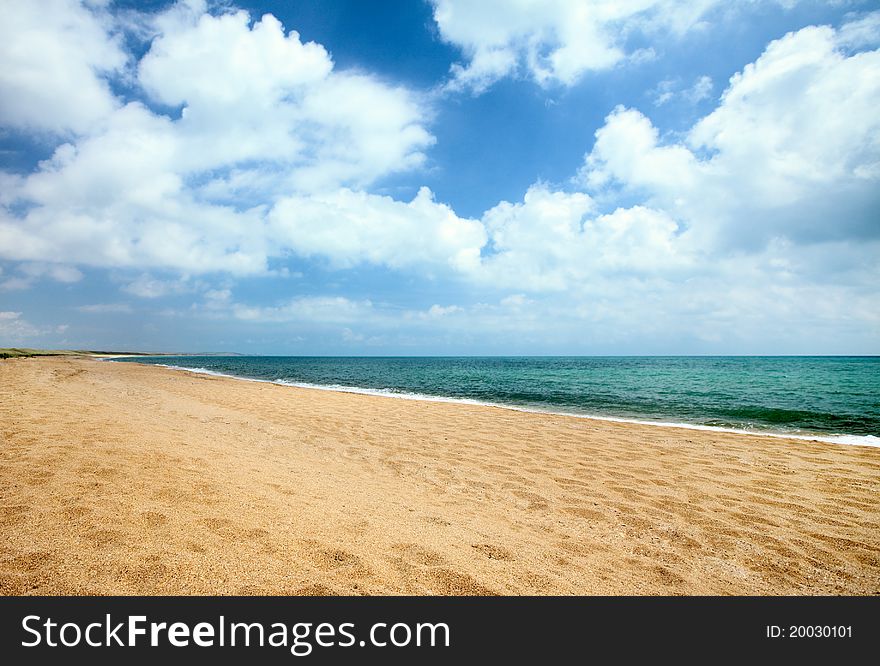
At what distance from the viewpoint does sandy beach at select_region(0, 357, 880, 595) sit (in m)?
3.86

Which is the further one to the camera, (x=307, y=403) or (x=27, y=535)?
(x=307, y=403)

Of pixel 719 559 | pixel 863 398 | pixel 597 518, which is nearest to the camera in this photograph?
pixel 719 559

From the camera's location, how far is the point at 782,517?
673cm

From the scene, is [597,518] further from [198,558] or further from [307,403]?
[307,403]

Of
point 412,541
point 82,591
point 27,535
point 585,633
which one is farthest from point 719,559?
point 27,535

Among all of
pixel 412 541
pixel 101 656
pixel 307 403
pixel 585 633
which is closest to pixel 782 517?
pixel 585 633

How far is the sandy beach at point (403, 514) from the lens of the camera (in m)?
3.86

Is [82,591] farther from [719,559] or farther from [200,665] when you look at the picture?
[719,559]

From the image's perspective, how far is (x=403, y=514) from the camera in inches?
236

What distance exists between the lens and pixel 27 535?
12.8 feet

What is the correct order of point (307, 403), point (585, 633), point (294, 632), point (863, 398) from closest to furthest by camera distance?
point (294, 632) < point (585, 633) < point (307, 403) < point (863, 398)

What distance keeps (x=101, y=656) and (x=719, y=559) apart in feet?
21.4

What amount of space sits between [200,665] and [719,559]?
19.3 ft

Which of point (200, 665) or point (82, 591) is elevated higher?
point (82, 591)
